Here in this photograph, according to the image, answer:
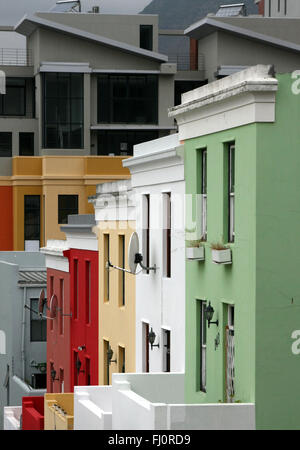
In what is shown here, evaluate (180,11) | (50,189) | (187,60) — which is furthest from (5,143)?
(180,11)

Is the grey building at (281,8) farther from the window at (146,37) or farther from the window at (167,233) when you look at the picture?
the window at (167,233)

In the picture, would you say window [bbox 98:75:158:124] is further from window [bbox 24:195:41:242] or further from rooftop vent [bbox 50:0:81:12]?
window [bbox 24:195:41:242]

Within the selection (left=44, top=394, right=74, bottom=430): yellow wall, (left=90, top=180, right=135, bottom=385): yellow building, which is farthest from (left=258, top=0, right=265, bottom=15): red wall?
(left=44, top=394, right=74, bottom=430): yellow wall

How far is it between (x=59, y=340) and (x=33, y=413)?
5.88 m

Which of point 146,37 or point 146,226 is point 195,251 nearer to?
point 146,226

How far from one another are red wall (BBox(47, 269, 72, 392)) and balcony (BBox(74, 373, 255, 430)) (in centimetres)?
1169

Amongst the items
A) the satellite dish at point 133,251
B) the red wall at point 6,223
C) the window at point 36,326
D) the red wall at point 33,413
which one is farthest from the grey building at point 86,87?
the satellite dish at point 133,251

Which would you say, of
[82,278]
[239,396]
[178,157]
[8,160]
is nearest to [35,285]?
[82,278]

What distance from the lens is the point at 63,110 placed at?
63562mm

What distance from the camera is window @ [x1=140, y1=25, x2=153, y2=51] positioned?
66438mm

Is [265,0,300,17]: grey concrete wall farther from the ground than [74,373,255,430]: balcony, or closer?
farther from the ground

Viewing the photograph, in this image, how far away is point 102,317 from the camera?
33625mm

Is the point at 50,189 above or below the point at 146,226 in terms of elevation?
above

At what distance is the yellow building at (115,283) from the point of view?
30.4 m
